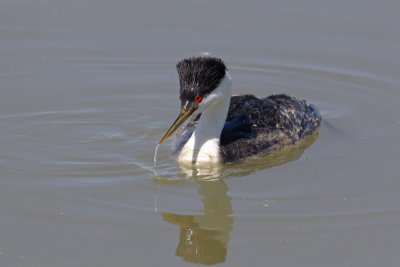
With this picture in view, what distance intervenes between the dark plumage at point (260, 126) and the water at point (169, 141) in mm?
243

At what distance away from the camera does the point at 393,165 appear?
10.9m

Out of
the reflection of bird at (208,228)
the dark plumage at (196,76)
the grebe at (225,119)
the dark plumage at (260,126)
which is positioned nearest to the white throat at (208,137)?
the grebe at (225,119)

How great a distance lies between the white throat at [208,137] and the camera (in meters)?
10.9

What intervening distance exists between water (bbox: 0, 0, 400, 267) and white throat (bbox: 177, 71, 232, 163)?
0.23m

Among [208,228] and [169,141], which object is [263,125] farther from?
[208,228]

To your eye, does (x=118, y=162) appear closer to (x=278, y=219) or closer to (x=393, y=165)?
(x=278, y=219)

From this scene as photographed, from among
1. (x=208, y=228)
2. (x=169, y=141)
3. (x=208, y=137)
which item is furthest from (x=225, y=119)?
(x=208, y=228)

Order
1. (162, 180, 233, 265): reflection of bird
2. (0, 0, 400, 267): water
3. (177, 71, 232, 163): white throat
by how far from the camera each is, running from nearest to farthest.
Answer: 1. (162, 180, 233, 265): reflection of bird
2. (0, 0, 400, 267): water
3. (177, 71, 232, 163): white throat

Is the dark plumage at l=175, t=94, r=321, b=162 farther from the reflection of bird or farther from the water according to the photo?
the reflection of bird

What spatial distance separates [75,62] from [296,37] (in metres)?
4.42

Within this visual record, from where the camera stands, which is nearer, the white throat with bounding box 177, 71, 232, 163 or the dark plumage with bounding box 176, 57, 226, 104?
the dark plumage with bounding box 176, 57, 226, 104

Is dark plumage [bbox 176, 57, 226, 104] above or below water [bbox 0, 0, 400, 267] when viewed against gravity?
above

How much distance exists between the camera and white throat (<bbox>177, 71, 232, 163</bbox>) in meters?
10.9

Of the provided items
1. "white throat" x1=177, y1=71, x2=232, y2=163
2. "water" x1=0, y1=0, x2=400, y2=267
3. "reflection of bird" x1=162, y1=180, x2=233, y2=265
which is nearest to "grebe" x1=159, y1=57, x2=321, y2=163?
"white throat" x1=177, y1=71, x2=232, y2=163
